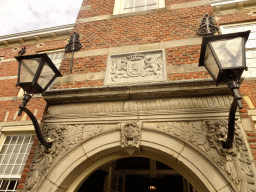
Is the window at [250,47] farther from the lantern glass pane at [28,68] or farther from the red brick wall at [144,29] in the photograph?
the lantern glass pane at [28,68]

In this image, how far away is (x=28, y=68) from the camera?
2.48 m

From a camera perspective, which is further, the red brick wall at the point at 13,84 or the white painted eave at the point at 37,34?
the white painted eave at the point at 37,34

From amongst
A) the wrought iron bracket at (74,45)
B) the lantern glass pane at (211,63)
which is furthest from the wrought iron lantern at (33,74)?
the lantern glass pane at (211,63)

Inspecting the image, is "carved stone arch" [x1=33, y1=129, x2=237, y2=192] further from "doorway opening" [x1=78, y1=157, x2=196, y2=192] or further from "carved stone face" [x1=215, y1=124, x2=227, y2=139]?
"doorway opening" [x1=78, y1=157, x2=196, y2=192]

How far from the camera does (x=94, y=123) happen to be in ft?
9.39

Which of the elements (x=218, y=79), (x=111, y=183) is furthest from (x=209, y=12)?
(x=111, y=183)

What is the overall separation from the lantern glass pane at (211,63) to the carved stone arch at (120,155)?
104cm

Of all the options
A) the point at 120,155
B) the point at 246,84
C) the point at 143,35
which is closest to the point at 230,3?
the point at 246,84

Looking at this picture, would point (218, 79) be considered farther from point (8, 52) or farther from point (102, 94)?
point (8, 52)

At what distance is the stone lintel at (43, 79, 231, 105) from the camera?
2.63 m

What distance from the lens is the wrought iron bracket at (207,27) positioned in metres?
3.42

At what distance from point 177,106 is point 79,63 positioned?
2.38 meters

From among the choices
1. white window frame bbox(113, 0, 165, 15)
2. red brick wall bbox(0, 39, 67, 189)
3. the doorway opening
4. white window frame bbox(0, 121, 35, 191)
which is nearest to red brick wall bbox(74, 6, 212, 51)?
white window frame bbox(113, 0, 165, 15)

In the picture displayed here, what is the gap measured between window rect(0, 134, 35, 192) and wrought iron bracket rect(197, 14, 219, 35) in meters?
5.27
